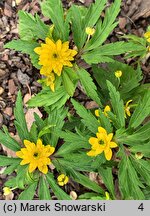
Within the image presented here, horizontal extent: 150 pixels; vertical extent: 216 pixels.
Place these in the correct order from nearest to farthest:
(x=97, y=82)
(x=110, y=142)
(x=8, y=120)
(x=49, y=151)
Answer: (x=110, y=142) < (x=49, y=151) < (x=97, y=82) < (x=8, y=120)

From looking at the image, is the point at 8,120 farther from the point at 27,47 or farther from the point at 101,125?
the point at 101,125

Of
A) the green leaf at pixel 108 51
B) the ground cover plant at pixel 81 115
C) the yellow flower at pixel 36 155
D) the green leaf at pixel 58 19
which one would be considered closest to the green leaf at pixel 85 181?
the ground cover plant at pixel 81 115

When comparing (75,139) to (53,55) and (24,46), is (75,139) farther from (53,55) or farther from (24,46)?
(24,46)

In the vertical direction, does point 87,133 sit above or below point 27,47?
below

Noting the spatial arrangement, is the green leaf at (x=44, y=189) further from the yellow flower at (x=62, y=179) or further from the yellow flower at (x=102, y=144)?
the yellow flower at (x=102, y=144)

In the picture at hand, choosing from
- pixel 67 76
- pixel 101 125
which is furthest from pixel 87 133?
pixel 67 76

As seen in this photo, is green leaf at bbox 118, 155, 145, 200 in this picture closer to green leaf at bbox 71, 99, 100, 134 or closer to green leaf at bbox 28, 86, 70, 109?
green leaf at bbox 71, 99, 100, 134

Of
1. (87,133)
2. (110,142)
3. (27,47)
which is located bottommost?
(110,142)

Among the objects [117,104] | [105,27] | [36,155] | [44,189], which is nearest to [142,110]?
[117,104]
